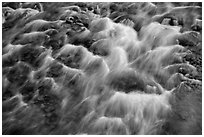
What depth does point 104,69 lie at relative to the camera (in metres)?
5.25

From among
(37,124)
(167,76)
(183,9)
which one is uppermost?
(183,9)

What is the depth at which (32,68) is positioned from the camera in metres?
5.52

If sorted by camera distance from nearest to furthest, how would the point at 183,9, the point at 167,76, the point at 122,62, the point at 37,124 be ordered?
the point at 37,124 < the point at 167,76 < the point at 122,62 < the point at 183,9

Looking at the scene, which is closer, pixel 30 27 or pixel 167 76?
pixel 167 76

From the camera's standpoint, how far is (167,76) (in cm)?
498

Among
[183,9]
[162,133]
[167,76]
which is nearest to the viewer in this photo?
[162,133]

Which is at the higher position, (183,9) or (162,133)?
(183,9)

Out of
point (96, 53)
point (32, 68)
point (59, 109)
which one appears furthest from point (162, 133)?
point (32, 68)

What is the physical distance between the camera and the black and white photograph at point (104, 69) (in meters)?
4.45

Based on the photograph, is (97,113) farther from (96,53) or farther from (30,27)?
(30,27)

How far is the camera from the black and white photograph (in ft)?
14.6

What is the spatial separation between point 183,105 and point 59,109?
1865 millimetres

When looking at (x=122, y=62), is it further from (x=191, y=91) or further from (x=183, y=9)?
(x=183, y=9)

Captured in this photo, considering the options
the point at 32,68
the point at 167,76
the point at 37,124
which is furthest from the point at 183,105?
the point at 32,68
